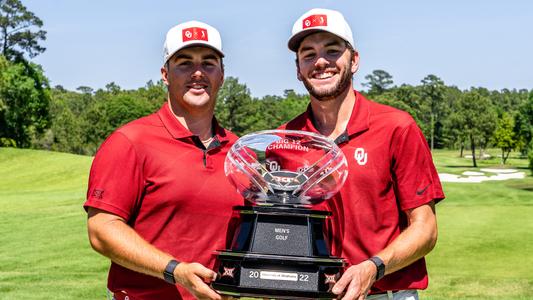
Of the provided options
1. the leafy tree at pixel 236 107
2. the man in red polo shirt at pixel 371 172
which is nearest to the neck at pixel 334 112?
the man in red polo shirt at pixel 371 172

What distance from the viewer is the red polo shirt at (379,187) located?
12.1 ft

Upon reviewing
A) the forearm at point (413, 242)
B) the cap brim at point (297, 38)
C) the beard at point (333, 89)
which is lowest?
the forearm at point (413, 242)

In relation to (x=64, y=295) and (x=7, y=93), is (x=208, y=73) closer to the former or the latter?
(x=64, y=295)

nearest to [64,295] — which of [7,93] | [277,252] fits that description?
[277,252]

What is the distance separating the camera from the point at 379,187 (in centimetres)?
373

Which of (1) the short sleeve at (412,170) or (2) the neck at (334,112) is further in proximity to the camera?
(2) the neck at (334,112)

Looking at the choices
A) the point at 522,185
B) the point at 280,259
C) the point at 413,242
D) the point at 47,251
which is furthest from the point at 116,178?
the point at 522,185

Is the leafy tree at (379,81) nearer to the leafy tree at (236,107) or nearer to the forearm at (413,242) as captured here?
the leafy tree at (236,107)

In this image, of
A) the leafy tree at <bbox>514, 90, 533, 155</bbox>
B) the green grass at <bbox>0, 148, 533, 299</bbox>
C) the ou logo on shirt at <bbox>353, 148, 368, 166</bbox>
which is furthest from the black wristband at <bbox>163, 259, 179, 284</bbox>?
the leafy tree at <bbox>514, 90, 533, 155</bbox>

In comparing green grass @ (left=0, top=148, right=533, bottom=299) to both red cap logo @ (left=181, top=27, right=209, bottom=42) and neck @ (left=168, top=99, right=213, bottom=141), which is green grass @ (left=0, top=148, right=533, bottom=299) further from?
red cap logo @ (left=181, top=27, right=209, bottom=42)

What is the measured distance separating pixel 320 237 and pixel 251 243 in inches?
12.1

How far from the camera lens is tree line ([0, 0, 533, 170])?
5728 cm

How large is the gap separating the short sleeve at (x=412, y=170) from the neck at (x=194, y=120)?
39.8 inches

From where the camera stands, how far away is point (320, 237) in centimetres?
324
